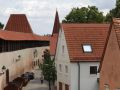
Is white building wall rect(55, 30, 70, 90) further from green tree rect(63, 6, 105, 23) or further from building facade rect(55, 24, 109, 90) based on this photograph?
green tree rect(63, 6, 105, 23)

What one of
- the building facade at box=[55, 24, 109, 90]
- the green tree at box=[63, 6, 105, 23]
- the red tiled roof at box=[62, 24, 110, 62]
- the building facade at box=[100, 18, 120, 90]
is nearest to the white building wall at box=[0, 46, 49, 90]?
the building facade at box=[55, 24, 109, 90]

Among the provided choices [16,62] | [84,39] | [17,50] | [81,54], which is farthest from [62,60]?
[17,50]

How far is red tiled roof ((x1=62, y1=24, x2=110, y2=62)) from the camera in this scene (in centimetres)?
4500

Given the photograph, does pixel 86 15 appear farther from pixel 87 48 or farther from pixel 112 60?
pixel 112 60

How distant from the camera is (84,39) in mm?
46781

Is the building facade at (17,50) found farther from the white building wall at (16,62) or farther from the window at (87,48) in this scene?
the window at (87,48)

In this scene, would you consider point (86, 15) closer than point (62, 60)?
No

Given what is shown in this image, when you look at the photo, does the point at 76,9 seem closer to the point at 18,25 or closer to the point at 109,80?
the point at 18,25

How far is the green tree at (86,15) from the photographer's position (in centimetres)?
9481

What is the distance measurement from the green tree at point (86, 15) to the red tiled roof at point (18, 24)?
15102mm

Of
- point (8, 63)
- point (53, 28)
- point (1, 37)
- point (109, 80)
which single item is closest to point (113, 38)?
point (109, 80)

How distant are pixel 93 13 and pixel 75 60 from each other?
168 ft

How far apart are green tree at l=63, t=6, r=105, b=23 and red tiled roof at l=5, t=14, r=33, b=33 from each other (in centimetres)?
1510

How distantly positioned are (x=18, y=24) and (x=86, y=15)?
65.4 ft
